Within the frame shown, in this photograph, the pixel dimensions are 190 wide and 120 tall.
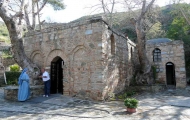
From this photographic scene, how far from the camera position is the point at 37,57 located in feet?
28.2

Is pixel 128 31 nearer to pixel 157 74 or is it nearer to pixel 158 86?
pixel 157 74

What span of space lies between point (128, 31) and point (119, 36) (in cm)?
1487

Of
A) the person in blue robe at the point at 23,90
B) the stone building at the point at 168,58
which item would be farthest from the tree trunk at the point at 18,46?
the stone building at the point at 168,58

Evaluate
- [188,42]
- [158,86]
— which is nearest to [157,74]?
[158,86]

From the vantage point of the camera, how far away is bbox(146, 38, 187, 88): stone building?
417 inches

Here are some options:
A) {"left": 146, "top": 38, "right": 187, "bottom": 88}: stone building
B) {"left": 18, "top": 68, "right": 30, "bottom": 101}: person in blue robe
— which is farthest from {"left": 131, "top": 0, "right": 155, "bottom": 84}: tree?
{"left": 18, "top": 68, "right": 30, "bottom": 101}: person in blue robe

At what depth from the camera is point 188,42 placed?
14.3 m

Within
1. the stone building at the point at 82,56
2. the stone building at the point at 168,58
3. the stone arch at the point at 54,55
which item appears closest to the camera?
the stone building at the point at 82,56

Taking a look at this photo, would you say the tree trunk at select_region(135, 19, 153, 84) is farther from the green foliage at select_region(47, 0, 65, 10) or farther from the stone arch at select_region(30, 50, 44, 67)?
the green foliage at select_region(47, 0, 65, 10)

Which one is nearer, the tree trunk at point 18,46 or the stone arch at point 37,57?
the tree trunk at point 18,46

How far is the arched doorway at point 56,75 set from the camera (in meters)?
8.02

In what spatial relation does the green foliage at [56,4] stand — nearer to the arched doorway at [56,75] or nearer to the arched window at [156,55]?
the arched doorway at [56,75]

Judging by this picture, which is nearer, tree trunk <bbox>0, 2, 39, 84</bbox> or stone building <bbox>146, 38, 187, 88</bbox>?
tree trunk <bbox>0, 2, 39, 84</bbox>

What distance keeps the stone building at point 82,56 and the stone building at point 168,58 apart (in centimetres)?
392
